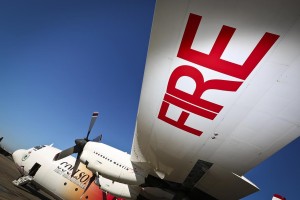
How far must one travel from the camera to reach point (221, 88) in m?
4.46

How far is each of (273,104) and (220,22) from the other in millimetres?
1951

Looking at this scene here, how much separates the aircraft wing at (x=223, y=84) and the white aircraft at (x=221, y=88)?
0.05 feet

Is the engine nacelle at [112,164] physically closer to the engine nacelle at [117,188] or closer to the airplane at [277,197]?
the engine nacelle at [117,188]

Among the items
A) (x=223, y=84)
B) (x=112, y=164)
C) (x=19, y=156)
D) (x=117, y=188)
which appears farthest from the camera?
(x=19, y=156)

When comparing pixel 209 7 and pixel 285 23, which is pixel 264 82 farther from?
pixel 209 7

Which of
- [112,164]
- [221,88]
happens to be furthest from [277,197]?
[112,164]

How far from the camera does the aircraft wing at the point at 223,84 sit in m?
3.43

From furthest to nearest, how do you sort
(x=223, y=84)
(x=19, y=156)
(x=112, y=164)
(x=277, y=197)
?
(x=19, y=156) → (x=112, y=164) → (x=277, y=197) → (x=223, y=84)

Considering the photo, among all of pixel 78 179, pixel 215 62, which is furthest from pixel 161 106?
pixel 78 179

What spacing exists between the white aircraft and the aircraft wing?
2 centimetres

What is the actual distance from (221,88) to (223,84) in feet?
0.36

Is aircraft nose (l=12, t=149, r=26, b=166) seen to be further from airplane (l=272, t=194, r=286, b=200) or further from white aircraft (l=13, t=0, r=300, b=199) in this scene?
airplane (l=272, t=194, r=286, b=200)

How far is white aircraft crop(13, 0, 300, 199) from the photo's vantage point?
3.44m

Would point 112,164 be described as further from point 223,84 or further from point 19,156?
point 19,156
